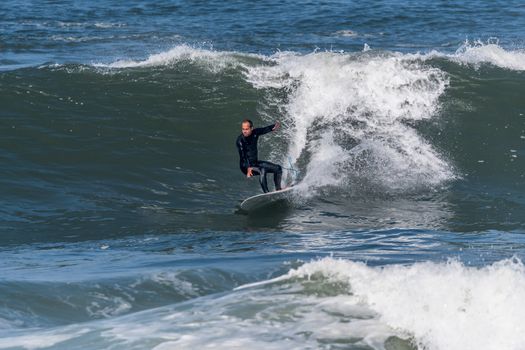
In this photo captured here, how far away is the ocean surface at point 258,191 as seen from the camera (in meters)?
7.83

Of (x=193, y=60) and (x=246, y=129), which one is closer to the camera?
(x=246, y=129)

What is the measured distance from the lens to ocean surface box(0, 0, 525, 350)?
783 centimetres

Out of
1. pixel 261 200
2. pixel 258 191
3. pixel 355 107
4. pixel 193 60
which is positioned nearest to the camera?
pixel 261 200

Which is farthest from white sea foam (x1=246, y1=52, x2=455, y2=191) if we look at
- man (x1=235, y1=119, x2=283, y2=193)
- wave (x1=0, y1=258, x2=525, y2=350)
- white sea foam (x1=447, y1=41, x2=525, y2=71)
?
wave (x1=0, y1=258, x2=525, y2=350)

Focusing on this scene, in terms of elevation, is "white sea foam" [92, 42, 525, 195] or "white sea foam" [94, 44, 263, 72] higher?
"white sea foam" [94, 44, 263, 72]

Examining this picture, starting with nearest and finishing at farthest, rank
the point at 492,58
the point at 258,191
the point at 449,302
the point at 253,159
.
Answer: the point at 449,302 → the point at 253,159 → the point at 258,191 → the point at 492,58

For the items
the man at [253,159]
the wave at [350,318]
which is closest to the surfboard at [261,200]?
the man at [253,159]

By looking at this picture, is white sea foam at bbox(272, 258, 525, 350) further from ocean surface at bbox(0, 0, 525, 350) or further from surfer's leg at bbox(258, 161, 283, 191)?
surfer's leg at bbox(258, 161, 283, 191)

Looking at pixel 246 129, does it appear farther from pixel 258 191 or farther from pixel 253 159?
pixel 258 191

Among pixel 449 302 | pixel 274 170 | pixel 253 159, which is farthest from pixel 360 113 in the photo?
pixel 449 302

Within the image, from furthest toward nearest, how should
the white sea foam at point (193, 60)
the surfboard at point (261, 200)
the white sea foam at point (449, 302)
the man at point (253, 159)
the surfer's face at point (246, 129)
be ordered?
1. the white sea foam at point (193, 60)
2. the man at point (253, 159)
3. the surfer's face at point (246, 129)
4. the surfboard at point (261, 200)
5. the white sea foam at point (449, 302)

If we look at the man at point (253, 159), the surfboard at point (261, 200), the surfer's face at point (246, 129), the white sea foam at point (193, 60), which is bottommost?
the surfboard at point (261, 200)

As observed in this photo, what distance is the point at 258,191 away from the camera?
1512 centimetres

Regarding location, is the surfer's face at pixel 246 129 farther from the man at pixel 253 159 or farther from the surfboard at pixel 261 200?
the surfboard at pixel 261 200
